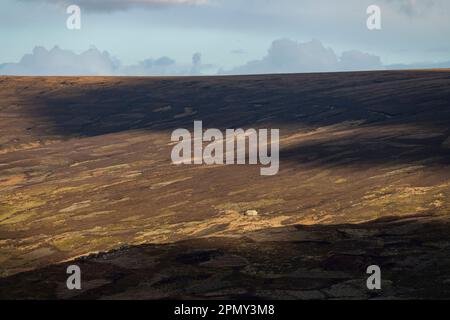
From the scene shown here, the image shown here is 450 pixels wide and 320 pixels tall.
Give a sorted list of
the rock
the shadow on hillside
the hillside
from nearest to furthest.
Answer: the shadow on hillside → the hillside → the rock

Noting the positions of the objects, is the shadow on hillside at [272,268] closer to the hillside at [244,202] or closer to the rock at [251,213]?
the hillside at [244,202]

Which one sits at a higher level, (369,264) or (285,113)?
(285,113)

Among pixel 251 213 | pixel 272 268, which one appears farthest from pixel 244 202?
pixel 272 268

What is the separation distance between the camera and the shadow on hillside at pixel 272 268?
11.6 metres

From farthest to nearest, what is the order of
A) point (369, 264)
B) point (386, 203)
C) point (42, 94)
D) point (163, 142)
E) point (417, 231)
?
point (42, 94)
point (163, 142)
point (386, 203)
point (417, 231)
point (369, 264)

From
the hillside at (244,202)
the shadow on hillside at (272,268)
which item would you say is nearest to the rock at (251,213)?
the hillside at (244,202)

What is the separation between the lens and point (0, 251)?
1862 cm

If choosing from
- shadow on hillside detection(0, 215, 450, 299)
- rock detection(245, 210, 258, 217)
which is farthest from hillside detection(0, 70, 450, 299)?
rock detection(245, 210, 258, 217)

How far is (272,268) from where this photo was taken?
509 inches

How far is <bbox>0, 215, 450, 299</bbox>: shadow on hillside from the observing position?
11.6 meters

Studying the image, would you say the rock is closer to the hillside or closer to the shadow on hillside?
the hillside
